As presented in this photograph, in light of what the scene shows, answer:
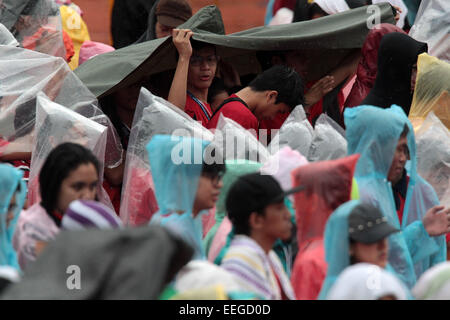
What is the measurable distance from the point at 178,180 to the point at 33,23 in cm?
274

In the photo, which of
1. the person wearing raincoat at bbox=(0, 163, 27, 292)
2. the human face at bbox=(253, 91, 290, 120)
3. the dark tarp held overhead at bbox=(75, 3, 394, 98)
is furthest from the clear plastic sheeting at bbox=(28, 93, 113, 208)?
the person wearing raincoat at bbox=(0, 163, 27, 292)

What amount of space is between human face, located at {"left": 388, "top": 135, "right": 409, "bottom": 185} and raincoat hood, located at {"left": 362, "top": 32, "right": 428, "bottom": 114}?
0.90 m

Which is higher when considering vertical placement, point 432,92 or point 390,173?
point 432,92

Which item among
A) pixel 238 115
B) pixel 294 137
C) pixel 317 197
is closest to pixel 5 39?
pixel 238 115

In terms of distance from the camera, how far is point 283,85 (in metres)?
6.12

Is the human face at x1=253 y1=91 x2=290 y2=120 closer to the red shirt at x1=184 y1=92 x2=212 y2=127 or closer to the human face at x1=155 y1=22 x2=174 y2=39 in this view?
the red shirt at x1=184 y1=92 x2=212 y2=127

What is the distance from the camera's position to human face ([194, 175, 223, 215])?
181 inches

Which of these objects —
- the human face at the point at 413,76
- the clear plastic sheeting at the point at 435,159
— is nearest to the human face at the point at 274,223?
the clear plastic sheeting at the point at 435,159

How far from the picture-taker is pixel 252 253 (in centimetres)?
390

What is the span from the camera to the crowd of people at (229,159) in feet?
10.8

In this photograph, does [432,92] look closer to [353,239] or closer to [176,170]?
[176,170]

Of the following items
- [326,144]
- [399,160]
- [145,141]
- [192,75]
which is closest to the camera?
[399,160]
